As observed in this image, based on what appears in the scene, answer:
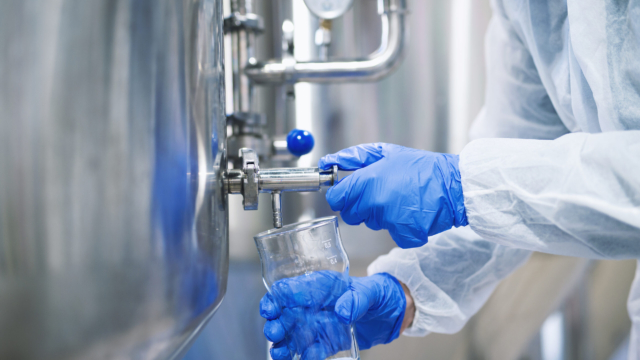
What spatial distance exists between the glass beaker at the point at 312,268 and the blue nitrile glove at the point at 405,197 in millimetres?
47

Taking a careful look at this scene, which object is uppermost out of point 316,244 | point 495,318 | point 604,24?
point 604,24

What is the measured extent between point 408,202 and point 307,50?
468mm

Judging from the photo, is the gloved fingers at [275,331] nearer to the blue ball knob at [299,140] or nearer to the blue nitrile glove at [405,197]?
the blue nitrile glove at [405,197]

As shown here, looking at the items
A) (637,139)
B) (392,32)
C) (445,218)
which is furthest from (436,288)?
(392,32)

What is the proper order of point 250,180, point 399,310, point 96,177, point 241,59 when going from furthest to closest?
point 241,59, point 399,310, point 250,180, point 96,177

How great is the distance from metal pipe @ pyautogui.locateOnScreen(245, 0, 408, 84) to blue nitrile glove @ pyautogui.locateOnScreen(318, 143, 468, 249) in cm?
31

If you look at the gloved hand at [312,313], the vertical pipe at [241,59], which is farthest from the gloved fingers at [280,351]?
the vertical pipe at [241,59]

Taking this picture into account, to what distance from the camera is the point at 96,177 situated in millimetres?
273

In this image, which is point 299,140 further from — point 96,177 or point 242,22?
point 96,177

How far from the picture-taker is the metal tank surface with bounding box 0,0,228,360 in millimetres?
257

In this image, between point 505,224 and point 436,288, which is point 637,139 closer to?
point 505,224

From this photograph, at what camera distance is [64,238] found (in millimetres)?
269

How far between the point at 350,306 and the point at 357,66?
1.43 feet

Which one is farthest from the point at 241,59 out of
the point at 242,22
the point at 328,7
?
the point at 328,7
